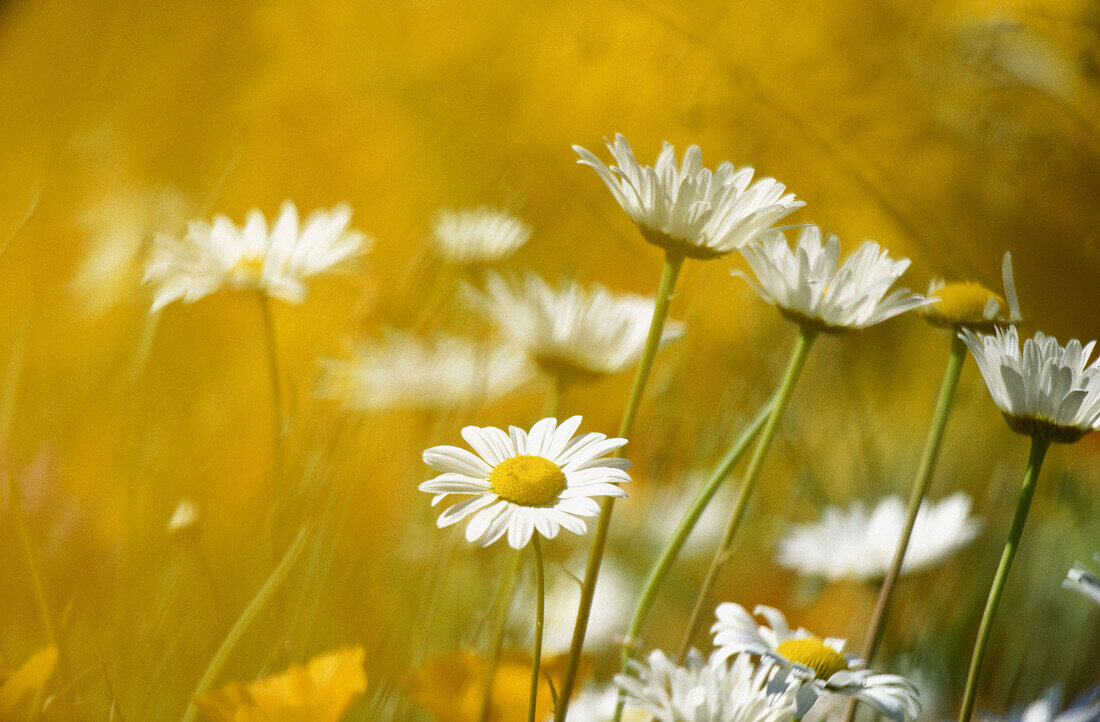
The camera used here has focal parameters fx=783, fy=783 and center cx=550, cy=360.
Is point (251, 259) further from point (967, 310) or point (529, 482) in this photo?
point (967, 310)

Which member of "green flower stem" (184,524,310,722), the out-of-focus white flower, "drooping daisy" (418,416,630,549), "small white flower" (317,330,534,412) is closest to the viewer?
"drooping daisy" (418,416,630,549)

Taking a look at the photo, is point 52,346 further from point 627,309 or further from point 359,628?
point 627,309

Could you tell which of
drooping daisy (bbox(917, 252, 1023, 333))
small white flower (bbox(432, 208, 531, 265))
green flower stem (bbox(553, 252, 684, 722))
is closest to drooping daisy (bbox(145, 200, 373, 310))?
small white flower (bbox(432, 208, 531, 265))

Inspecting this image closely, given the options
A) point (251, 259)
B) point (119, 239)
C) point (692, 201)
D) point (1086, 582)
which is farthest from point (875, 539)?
point (119, 239)

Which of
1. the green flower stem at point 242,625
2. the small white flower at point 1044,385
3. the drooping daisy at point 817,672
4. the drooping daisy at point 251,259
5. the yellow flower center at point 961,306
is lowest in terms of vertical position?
the green flower stem at point 242,625

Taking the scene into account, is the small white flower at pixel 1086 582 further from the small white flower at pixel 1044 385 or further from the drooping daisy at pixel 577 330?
the drooping daisy at pixel 577 330

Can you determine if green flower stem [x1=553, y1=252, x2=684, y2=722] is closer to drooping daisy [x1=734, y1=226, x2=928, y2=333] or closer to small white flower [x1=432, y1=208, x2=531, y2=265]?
drooping daisy [x1=734, y1=226, x2=928, y2=333]

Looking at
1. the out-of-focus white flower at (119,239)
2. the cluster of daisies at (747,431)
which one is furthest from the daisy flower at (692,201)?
the out-of-focus white flower at (119,239)
